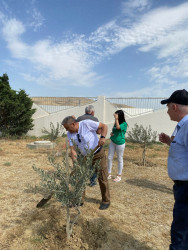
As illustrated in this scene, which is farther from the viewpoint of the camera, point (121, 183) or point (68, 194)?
point (121, 183)

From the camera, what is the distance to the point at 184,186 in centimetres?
166

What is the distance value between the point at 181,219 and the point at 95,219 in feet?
5.21

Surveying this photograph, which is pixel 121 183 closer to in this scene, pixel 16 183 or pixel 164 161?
pixel 16 183

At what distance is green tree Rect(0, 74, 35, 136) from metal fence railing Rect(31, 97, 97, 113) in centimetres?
189

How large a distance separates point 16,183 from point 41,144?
4722mm

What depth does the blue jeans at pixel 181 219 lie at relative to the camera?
5.43 ft

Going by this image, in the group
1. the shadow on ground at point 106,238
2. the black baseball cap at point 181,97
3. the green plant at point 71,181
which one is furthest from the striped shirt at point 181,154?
the shadow on ground at point 106,238

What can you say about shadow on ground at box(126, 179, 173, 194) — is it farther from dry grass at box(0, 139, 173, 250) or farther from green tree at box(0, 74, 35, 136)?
green tree at box(0, 74, 35, 136)

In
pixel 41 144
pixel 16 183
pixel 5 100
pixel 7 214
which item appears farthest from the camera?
pixel 5 100

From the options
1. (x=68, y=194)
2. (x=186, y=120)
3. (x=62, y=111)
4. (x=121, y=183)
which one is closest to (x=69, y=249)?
(x=68, y=194)

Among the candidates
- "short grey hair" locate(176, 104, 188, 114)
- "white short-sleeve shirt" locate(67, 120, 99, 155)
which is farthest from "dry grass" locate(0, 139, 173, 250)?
"short grey hair" locate(176, 104, 188, 114)

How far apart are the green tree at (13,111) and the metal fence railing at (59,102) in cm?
189

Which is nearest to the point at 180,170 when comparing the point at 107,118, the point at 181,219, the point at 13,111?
the point at 181,219

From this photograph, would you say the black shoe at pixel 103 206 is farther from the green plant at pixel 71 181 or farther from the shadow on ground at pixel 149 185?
the shadow on ground at pixel 149 185
